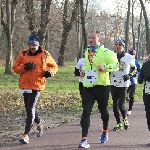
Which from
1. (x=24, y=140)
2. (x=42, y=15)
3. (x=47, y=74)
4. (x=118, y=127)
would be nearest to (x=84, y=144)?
(x=24, y=140)

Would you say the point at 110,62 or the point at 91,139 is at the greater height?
the point at 110,62

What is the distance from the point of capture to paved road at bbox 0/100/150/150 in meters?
7.36

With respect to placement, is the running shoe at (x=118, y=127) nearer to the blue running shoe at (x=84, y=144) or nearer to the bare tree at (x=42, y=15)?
the blue running shoe at (x=84, y=144)

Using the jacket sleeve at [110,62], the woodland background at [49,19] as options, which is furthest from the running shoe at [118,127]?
the woodland background at [49,19]

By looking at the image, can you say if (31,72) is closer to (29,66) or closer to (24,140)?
(29,66)

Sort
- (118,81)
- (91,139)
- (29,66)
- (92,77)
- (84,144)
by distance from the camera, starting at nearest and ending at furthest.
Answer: (84,144), (92,77), (29,66), (91,139), (118,81)

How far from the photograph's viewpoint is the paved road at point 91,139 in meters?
7.36

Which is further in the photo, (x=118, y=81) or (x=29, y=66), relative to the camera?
(x=118, y=81)

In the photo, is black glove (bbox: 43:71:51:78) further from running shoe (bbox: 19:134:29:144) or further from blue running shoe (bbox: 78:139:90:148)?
blue running shoe (bbox: 78:139:90:148)

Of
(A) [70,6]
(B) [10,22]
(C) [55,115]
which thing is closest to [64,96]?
(C) [55,115]

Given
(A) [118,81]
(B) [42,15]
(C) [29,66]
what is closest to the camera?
(C) [29,66]

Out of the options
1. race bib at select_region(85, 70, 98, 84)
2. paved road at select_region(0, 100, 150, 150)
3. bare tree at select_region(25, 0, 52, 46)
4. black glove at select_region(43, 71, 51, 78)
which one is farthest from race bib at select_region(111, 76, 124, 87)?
bare tree at select_region(25, 0, 52, 46)

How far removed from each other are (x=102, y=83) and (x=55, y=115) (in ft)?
13.9

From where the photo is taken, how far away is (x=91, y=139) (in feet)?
26.8
